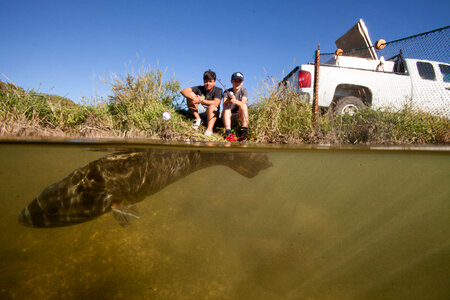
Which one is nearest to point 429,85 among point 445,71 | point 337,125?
point 445,71

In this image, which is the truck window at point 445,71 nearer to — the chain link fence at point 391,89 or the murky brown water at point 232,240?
the chain link fence at point 391,89

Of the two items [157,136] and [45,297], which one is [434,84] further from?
[45,297]

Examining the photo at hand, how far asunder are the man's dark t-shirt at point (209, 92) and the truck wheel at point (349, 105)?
11.2 ft

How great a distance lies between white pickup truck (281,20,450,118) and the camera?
6.57m

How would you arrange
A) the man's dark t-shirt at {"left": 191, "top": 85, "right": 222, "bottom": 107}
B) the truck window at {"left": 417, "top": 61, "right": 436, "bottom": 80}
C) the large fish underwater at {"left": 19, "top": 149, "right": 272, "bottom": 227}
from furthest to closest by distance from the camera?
the truck window at {"left": 417, "top": 61, "right": 436, "bottom": 80}
the man's dark t-shirt at {"left": 191, "top": 85, "right": 222, "bottom": 107}
the large fish underwater at {"left": 19, "top": 149, "right": 272, "bottom": 227}

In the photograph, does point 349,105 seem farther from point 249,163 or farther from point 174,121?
point 174,121

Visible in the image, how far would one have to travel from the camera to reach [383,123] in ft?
18.9

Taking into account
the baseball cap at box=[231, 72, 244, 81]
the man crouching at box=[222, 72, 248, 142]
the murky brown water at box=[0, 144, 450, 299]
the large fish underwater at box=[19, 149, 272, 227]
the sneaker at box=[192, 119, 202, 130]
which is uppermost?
the baseball cap at box=[231, 72, 244, 81]

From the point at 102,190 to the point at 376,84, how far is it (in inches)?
310

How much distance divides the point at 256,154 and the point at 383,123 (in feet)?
10.5

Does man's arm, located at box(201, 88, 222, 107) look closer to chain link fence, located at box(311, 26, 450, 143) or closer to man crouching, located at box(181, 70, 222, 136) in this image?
man crouching, located at box(181, 70, 222, 136)

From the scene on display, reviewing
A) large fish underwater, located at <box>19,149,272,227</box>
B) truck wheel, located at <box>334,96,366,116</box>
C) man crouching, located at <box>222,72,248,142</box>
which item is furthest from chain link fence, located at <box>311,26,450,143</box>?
large fish underwater, located at <box>19,149,272,227</box>

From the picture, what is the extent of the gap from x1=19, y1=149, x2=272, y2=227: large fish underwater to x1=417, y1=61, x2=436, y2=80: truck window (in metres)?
7.71

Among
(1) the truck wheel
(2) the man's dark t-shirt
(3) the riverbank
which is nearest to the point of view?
(3) the riverbank
